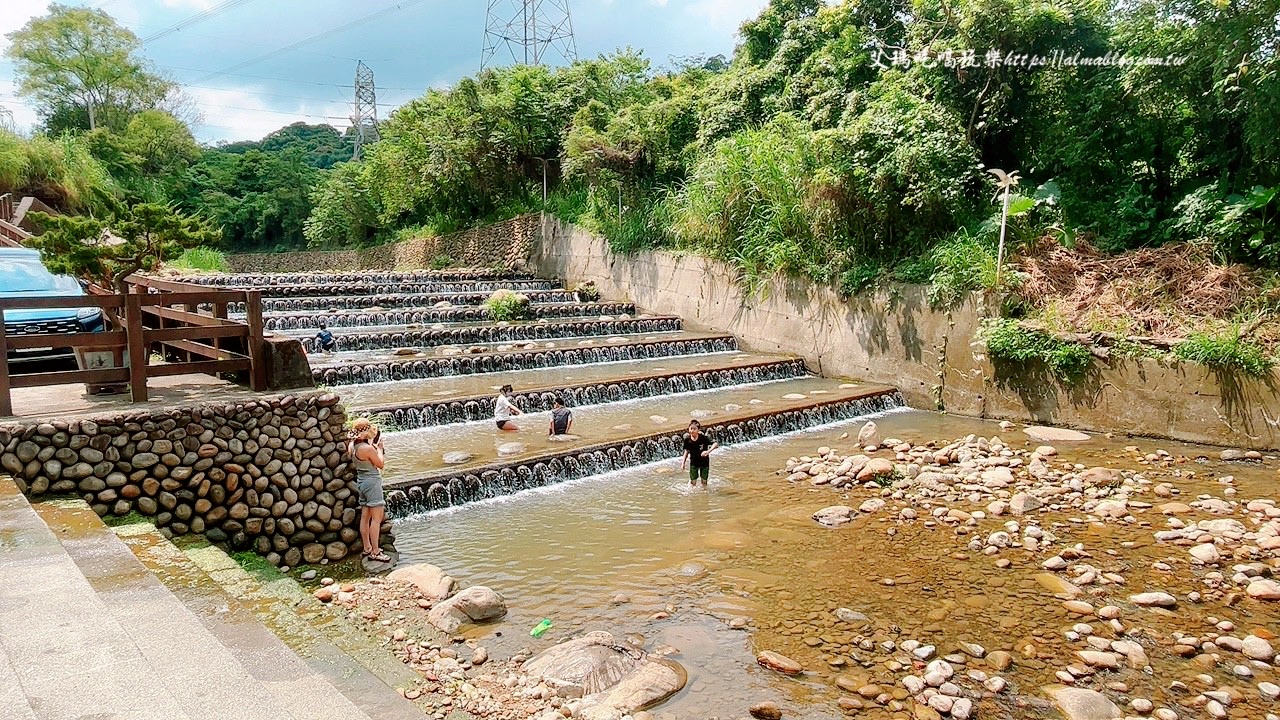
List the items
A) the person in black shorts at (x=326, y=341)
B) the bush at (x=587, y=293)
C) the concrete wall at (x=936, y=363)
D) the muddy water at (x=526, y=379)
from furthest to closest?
the bush at (x=587, y=293), the person in black shorts at (x=326, y=341), the muddy water at (x=526, y=379), the concrete wall at (x=936, y=363)

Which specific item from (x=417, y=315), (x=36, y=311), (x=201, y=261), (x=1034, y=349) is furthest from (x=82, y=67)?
(x=1034, y=349)

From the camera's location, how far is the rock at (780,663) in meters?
4.95

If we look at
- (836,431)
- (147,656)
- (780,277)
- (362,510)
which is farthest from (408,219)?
(147,656)

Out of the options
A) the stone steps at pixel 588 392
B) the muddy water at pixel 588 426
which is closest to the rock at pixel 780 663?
the muddy water at pixel 588 426

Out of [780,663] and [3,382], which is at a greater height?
[3,382]

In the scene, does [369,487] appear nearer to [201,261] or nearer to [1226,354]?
[1226,354]

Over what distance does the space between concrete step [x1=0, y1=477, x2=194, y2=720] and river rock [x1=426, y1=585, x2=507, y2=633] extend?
223cm

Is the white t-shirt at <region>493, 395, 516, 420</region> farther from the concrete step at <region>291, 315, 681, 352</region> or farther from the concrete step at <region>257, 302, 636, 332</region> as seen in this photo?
the concrete step at <region>257, 302, 636, 332</region>

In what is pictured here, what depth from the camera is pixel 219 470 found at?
6.16 m

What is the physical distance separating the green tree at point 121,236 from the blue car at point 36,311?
0.45 meters

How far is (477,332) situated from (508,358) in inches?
89.3

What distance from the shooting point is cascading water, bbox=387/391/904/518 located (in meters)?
7.90

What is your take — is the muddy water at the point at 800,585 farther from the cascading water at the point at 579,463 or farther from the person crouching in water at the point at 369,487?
the person crouching in water at the point at 369,487

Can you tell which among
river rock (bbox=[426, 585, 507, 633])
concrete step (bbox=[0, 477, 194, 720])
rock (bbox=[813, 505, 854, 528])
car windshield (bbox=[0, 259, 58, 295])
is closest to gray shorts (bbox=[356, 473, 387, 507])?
river rock (bbox=[426, 585, 507, 633])
